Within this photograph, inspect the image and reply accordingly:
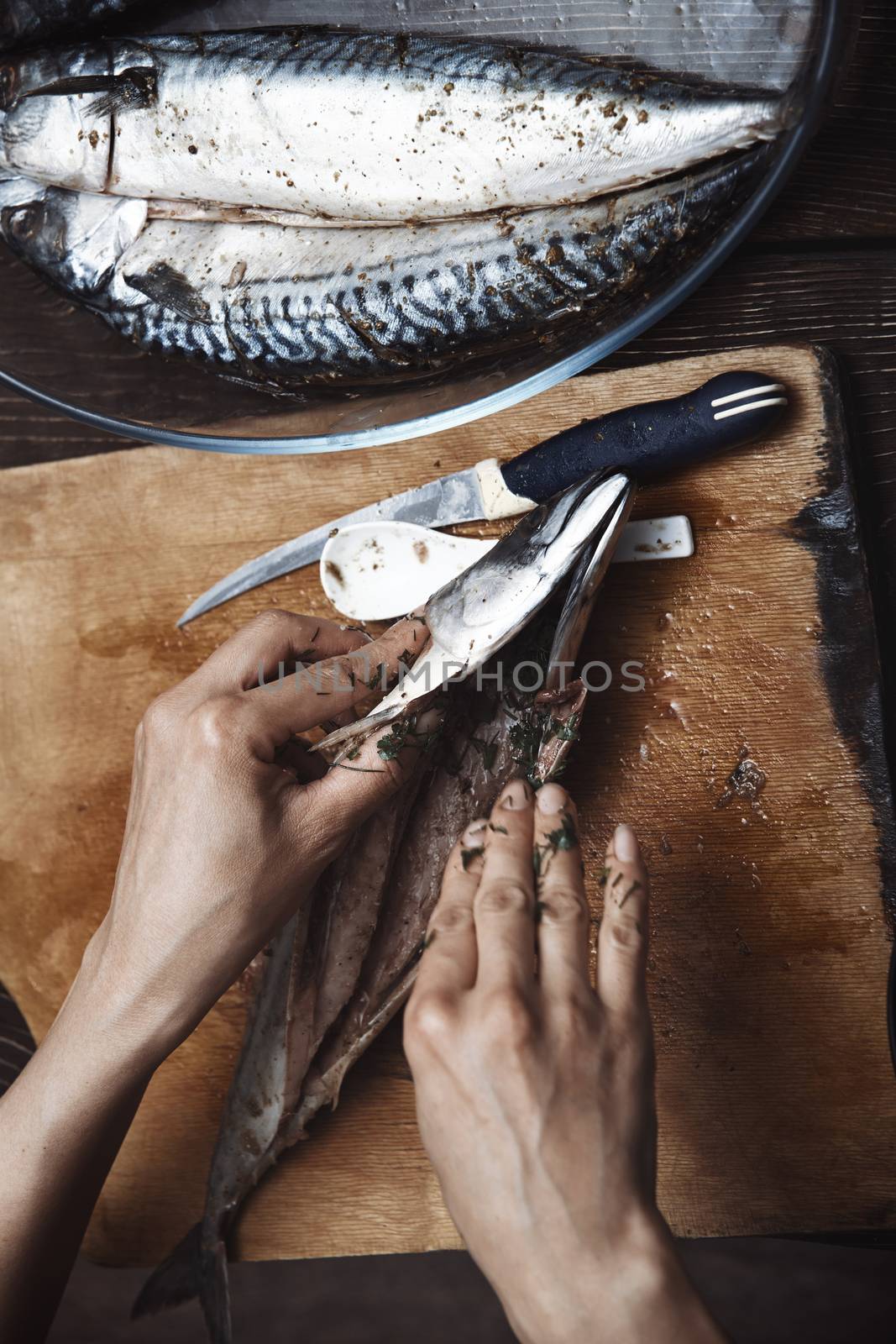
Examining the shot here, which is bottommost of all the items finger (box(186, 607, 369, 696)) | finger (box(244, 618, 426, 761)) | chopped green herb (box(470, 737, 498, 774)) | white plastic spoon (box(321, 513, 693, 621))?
chopped green herb (box(470, 737, 498, 774))

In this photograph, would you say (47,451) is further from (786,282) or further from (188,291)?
(786,282)

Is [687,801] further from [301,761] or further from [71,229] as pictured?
[71,229]

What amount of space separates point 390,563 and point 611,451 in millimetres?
350

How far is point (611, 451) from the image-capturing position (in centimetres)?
115

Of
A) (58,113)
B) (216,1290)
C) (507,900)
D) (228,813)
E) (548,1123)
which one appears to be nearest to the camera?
(548,1123)

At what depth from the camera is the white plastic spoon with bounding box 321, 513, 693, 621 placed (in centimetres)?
123

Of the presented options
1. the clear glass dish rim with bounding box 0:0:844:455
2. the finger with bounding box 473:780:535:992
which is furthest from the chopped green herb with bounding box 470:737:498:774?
the clear glass dish rim with bounding box 0:0:844:455

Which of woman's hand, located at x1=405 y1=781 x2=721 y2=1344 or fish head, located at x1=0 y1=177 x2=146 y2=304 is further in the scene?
fish head, located at x1=0 y1=177 x2=146 y2=304

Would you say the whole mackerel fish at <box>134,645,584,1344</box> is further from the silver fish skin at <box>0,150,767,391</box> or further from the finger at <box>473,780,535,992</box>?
the silver fish skin at <box>0,150,767,391</box>

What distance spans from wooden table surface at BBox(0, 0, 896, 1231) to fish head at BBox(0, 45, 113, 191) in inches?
31.0

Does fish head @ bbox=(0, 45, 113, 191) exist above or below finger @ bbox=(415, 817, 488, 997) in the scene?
above

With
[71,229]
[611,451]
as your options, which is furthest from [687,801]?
[71,229]

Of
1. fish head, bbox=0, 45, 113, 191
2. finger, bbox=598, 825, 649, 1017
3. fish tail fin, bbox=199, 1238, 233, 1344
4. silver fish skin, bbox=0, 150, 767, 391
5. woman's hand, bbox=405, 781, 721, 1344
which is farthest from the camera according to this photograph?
fish tail fin, bbox=199, 1238, 233, 1344

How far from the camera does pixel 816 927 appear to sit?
1.19 metres
